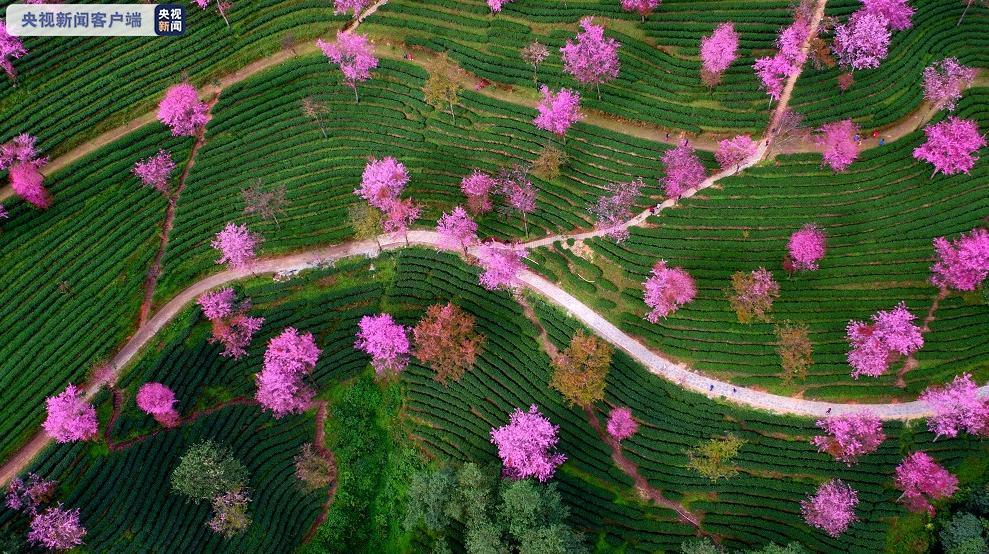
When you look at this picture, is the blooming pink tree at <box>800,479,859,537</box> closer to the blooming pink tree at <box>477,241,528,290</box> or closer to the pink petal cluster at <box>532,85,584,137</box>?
the blooming pink tree at <box>477,241,528,290</box>

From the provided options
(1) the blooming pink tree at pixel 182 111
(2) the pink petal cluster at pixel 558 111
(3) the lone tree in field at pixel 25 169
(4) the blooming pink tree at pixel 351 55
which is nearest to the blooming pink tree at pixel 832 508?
(2) the pink petal cluster at pixel 558 111

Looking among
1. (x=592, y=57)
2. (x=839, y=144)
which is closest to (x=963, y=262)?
(x=839, y=144)

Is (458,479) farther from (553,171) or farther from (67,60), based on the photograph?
(67,60)

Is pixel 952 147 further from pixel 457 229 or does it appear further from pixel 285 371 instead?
pixel 285 371

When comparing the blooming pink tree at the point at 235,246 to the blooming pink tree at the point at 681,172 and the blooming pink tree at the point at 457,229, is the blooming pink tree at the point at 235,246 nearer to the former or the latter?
the blooming pink tree at the point at 457,229

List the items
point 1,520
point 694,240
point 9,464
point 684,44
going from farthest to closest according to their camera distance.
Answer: point 684,44, point 694,240, point 9,464, point 1,520

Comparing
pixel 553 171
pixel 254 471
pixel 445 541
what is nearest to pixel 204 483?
pixel 254 471

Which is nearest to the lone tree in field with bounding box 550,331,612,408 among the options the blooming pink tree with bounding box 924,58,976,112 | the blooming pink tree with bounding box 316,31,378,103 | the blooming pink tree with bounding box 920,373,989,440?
the blooming pink tree with bounding box 920,373,989,440
